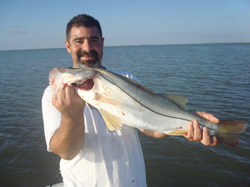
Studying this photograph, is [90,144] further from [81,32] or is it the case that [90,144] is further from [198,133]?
[81,32]

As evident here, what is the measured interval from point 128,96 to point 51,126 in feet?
3.62

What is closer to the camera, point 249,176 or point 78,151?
point 78,151

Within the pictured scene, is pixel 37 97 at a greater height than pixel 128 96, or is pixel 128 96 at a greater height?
pixel 128 96

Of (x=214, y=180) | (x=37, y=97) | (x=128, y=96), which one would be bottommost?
(x=214, y=180)

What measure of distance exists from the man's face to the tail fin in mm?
2344

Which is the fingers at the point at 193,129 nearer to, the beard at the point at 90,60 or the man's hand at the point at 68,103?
the man's hand at the point at 68,103

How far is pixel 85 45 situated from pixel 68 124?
1495mm

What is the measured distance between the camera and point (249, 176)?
18.6 feet

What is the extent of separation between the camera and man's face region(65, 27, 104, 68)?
2.88 m

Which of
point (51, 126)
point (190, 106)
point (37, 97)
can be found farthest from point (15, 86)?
point (51, 126)

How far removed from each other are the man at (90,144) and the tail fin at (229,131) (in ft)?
0.44

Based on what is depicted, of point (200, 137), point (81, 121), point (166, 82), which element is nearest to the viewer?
point (81, 121)

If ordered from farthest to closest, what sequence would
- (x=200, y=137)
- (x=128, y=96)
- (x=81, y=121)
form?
(x=200, y=137)
(x=128, y=96)
(x=81, y=121)

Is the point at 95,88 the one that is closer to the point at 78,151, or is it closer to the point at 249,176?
the point at 78,151
